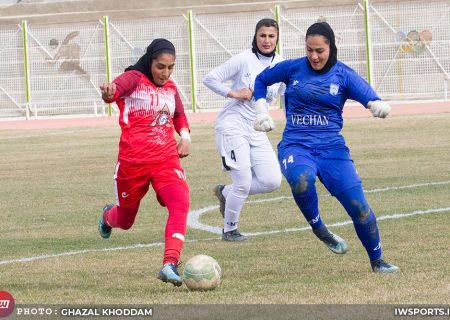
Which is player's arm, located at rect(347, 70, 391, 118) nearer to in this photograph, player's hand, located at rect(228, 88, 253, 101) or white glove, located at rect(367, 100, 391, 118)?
Answer: white glove, located at rect(367, 100, 391, 118)

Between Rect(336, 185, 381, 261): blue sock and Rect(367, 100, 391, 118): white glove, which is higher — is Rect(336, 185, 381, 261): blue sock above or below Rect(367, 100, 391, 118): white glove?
below

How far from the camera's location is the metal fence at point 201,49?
36562 mm

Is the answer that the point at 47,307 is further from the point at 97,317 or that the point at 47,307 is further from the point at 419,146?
the point at 419,146

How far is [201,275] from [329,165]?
1.56 metres

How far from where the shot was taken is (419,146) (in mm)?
21812

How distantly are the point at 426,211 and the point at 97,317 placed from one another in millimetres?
6183

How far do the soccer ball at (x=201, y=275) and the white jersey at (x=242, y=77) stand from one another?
11.8ft

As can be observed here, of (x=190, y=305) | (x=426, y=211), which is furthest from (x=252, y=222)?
(x=190, y=305)

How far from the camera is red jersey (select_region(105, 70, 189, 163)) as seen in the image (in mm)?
9258

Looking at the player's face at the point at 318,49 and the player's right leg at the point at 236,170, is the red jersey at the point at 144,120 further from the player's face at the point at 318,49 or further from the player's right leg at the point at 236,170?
the player's right leg at the point at 236,170

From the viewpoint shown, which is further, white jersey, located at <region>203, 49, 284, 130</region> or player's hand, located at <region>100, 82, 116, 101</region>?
white jersey, located at <region>203, 49, 284, 130</region>

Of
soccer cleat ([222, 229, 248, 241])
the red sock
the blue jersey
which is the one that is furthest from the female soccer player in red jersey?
soccer cleat ([222, 229, 248, 241])

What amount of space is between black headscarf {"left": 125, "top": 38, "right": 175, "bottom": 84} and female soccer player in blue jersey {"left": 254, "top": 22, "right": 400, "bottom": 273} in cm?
99


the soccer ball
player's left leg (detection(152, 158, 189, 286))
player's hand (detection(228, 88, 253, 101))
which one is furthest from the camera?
player's hand (detection(228, 88, 253, 101))
